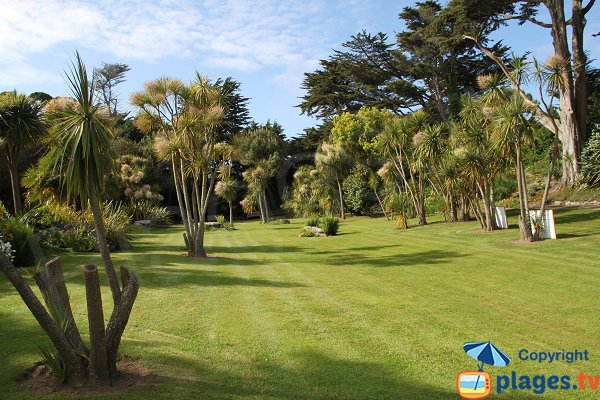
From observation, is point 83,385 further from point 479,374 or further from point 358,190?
point 358,190

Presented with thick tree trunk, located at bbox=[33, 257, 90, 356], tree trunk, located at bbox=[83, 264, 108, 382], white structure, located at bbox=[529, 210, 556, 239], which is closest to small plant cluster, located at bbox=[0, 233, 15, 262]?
thick tree trunk, located at bbox=[33, 257, 90, 356]

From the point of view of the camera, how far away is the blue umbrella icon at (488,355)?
4754mm

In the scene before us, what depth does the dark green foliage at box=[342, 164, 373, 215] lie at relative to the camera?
33.6 metres

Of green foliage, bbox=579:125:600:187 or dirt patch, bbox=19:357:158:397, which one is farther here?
green foliage, bbox=579:125:600:187

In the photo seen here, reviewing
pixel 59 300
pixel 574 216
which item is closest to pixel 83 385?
pixel 59 300

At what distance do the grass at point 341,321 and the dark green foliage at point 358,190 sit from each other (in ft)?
68.4

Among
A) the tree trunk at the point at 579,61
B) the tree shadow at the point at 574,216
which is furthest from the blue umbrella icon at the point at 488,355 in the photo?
the tree trunk at the point at 579,61

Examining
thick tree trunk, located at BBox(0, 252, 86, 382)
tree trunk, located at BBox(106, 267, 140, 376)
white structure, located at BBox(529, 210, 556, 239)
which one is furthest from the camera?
white structure, located at BBox(529, 210, 556, 239)

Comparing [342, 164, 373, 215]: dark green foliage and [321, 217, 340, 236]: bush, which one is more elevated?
[342, 164, 373, 215]: dark green foliage

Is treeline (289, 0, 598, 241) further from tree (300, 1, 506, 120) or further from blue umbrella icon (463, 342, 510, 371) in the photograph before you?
blue umbrella icon (463, 342, 510, 371)

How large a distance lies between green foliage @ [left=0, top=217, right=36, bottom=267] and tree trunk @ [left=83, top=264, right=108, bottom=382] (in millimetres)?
8038

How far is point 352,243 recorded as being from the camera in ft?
56.1

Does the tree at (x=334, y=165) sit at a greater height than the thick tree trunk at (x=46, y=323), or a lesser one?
greater

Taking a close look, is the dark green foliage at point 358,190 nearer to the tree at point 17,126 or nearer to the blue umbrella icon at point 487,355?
the tree at point 17,126
